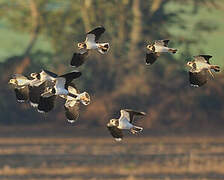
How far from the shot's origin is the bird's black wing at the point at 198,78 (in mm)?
6094

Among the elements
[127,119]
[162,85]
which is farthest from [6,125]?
[127,119]

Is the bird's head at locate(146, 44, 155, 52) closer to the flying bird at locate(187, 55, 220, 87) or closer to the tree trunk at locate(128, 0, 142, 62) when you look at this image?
the flying bird at locate(187, 55, 220, 87)

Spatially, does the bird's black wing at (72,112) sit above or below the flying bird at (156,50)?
below

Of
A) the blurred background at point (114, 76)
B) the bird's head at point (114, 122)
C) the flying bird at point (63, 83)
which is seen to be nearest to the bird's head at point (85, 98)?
the flying bird at point (63, 83)

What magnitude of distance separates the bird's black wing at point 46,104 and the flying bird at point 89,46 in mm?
271

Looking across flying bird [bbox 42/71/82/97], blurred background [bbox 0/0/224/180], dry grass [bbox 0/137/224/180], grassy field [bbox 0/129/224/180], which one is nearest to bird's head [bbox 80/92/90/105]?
flying bird [bbox 42/71/82/97]

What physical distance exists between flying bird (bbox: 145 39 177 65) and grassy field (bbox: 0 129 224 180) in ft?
82.2

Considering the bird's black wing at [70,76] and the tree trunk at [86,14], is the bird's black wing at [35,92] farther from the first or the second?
the tree trunk at [86,14]

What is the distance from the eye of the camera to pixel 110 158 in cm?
4144

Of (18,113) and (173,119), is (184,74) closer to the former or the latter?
(173,119)

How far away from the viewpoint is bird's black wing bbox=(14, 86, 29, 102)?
641 centimetres

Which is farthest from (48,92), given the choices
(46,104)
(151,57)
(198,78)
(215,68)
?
(215,68)

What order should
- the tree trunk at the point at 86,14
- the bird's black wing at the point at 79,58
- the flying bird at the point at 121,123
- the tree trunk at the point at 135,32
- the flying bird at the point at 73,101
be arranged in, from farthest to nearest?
the tree trunk at the point at 86,14 → the tree trunk at the point at 135,32 → the bird's black wing at the point at 79,58 → the flying bird at the point at 121,123 → the flying bird at the point at 73,101

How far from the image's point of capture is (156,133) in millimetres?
64125
